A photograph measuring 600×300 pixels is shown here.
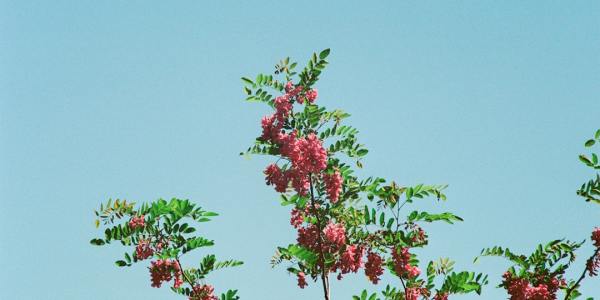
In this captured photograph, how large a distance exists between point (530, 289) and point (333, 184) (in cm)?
242

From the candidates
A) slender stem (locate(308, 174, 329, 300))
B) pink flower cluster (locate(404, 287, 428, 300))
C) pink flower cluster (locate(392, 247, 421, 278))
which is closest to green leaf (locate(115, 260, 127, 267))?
slender stem (locate(308, 174, 329, 300))

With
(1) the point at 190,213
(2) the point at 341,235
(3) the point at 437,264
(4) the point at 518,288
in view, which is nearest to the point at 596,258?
(4) the point at 518,288

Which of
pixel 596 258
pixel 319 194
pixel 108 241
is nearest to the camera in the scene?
pixel 596 258

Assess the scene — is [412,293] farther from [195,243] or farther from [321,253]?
[195,243]

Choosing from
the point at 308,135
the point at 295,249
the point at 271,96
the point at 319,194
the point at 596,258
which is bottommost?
the point at 596,258

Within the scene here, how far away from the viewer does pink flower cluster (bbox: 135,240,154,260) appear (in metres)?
6.91

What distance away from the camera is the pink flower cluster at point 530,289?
682 centimetres

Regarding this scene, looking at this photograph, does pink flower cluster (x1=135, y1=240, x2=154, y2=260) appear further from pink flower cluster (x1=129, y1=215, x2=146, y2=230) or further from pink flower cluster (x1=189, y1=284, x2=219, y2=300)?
pink flower cluster (x1=189, y1=284, x2=219, y2=300)

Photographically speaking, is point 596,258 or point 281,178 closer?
point 596,258

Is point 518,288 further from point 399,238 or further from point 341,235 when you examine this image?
point 341,235

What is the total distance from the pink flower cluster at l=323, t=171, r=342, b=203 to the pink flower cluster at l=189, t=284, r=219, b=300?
5.64ft

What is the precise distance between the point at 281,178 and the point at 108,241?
2.05 metres

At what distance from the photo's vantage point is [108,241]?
7.00 meters

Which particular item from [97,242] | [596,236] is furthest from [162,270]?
[596,236]
